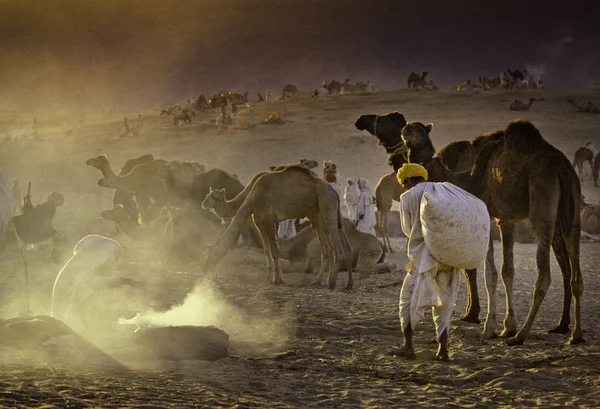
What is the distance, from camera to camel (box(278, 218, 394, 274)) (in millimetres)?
13570

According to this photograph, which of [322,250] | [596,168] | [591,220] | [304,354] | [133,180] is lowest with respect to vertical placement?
[591,220]

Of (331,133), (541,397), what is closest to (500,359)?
(541,397)

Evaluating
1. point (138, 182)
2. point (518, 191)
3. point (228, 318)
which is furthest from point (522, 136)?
point (138, 182)

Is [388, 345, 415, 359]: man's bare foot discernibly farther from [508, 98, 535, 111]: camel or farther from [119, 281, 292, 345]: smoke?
[508, 98, 535, 111]: camel

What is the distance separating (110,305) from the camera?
286 inches

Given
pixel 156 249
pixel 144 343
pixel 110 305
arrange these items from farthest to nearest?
pixel 156 249 → pixel 110 305 → pixel 144 343

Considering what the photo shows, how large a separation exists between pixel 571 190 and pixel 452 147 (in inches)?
67.9

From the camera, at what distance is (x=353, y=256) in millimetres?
13664

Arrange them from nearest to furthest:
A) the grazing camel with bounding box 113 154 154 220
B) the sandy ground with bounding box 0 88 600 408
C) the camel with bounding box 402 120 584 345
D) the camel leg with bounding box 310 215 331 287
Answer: the sandy ground with bounding box 0 88 600 408, the camel with bounding box 402 120 584 345, the camel leg with bounding box 310 215 331 287, the grazing camel with bounding box 113 154 154 220

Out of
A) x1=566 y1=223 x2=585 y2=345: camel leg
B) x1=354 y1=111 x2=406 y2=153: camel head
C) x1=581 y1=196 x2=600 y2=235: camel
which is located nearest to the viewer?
x1=566 y1=223 x2=585 y2=345: camel leg

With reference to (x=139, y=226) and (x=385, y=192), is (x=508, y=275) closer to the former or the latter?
(x=385, y=192)

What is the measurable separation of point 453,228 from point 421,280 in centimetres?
53

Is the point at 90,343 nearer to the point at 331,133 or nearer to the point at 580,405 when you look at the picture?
the point at 580,405

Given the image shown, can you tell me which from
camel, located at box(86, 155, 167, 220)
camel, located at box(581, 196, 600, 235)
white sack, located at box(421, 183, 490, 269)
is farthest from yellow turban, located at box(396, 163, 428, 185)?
camel, located at box(581, 196, 600, 235)
